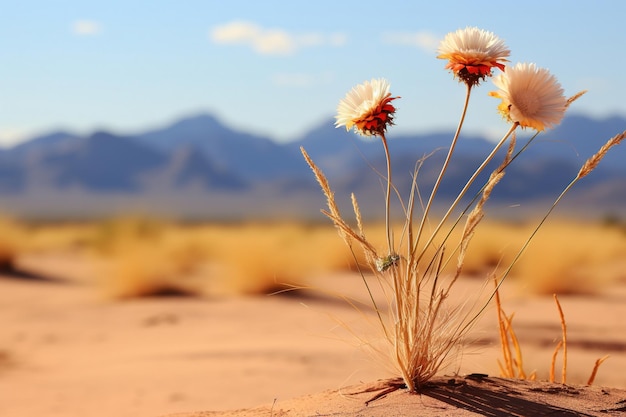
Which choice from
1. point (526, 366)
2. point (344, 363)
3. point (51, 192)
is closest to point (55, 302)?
point (344, 363)

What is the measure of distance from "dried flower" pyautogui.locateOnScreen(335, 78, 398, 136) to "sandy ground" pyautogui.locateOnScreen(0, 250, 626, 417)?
3.46 feet

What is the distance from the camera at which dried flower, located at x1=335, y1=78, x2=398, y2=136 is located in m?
3.43

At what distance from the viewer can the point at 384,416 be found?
133 inches

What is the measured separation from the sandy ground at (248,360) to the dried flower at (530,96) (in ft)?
3.93

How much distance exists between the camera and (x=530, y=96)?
3439 millimetres

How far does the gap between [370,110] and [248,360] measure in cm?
462

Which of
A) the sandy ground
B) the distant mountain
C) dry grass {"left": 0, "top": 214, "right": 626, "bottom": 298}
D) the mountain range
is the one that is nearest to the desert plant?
the sandy ground

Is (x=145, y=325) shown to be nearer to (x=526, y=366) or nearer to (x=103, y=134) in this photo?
(x=526, y=366)

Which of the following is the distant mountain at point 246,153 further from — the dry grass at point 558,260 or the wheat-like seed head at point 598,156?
the wheat-like seed head at point 598,156

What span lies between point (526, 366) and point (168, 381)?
9.47 feet

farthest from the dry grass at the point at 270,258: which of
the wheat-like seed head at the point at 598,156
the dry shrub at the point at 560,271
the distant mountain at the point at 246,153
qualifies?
the distant mountain at the point at 246,153

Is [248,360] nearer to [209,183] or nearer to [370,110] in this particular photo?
[370,110]

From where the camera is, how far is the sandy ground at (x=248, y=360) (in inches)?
150

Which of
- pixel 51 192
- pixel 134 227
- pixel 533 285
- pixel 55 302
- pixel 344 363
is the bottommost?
pixel 344 363
